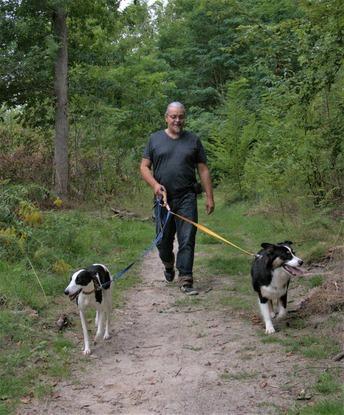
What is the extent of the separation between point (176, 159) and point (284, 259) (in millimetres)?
2513

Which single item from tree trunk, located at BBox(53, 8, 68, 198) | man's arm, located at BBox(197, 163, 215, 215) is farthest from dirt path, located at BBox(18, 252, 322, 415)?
tree trunk, located at BBox(53, 8, 68, 198)

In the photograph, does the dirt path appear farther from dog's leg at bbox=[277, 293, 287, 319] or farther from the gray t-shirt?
the gray t-shirt

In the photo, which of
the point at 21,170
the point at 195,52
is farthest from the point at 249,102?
the point at 21,170

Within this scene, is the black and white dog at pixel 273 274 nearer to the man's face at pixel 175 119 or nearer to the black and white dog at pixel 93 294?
the black and white dog at pixel 93 294

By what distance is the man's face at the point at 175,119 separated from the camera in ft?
24.4

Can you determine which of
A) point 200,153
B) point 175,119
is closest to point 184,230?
point 200,153

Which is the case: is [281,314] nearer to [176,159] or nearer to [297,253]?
[176,159]

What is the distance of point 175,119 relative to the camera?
7.48m

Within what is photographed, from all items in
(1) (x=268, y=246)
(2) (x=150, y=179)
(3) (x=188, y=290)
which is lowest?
(3) (x=188, y=290)

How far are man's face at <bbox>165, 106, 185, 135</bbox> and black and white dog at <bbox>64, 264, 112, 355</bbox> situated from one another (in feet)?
8.39

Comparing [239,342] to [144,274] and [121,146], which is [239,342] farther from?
[121,146]

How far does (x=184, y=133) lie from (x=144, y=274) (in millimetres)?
2591

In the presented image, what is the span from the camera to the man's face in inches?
293

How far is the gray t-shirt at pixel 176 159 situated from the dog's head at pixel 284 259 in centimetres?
213
